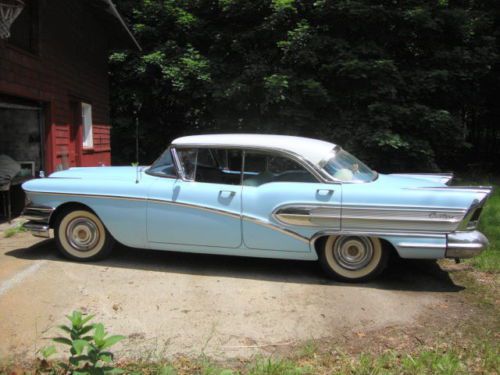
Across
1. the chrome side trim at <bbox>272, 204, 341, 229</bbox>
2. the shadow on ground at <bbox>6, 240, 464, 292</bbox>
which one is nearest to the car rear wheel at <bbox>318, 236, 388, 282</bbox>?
the shadow on ground at <bbox>6, 240, 464, 292</bbox>

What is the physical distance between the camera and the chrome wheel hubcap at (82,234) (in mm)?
5379

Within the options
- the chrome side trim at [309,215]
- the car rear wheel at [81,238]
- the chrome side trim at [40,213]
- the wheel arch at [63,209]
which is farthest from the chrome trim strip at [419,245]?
the chrome side trim at [40,213]

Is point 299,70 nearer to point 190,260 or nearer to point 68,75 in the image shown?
point 68,75

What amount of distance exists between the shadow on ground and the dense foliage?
7.81 metres

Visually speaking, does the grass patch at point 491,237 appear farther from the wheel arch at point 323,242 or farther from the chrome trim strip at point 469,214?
the wheel arch at point 323,242

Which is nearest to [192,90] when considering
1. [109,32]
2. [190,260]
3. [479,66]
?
[109,32]

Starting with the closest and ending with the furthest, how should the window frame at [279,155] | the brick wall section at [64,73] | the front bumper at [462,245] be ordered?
the front bumper at [462,245] < the window frame at [279,155] < the brick wall section at [64,73]

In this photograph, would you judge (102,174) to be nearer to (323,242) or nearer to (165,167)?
(165,167)

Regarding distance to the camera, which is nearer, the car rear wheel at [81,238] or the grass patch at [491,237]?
the car rear wheel at [81,238]

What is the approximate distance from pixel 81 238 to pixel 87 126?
7.18m

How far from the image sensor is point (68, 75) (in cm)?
1012

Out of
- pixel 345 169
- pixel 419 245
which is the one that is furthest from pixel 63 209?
pixel 419 245

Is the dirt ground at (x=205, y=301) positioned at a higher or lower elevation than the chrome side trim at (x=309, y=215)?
lower

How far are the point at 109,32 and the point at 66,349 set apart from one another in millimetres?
11858
